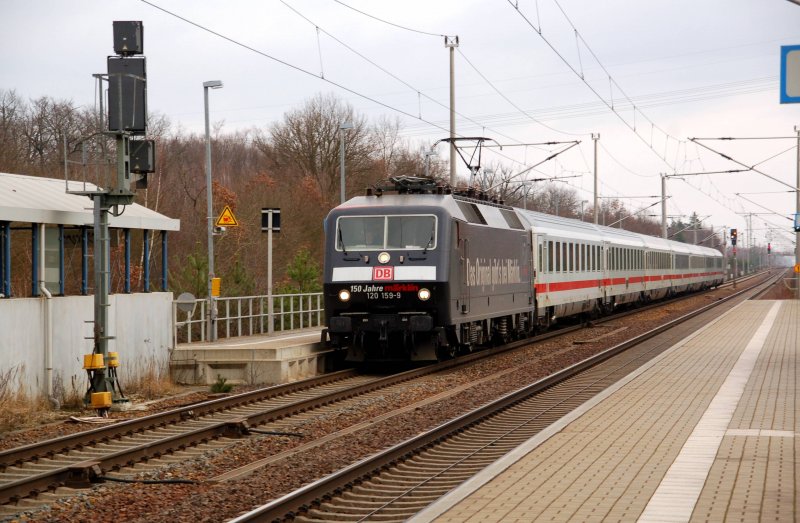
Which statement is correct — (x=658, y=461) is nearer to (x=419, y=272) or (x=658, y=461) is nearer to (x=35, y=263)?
(x=35, y=263)

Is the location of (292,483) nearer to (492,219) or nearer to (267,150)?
(492,219)

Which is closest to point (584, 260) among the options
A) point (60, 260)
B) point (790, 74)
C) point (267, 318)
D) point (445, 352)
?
point (267, 318)

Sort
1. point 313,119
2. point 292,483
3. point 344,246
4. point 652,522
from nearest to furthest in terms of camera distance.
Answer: point 652,522
point 292,483
point 344,246
point 313,119

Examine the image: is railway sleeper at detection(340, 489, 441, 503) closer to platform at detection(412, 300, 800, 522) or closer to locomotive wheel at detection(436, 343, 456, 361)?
platform at detection(412, 300, 800, 522)

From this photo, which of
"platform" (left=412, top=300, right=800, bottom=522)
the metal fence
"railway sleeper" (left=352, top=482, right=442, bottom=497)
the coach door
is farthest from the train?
the coach door

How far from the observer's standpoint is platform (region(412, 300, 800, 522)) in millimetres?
7586

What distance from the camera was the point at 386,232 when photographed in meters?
19.7

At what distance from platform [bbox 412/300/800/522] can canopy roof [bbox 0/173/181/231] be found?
7982 mm

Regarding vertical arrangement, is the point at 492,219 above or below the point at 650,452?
above

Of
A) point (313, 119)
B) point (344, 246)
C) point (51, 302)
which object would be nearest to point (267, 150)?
point (313, 119)

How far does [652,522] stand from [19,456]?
262 inches

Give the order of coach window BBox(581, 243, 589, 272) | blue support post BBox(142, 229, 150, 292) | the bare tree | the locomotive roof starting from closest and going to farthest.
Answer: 1. blue support post BBox(142, 229, 150, 292)
2. the locomotive roof
3. coach window BBox(581, 243, 589, 272)
4. the bare tree

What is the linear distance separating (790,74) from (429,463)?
31.1 feet

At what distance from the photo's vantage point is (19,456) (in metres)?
10.8
